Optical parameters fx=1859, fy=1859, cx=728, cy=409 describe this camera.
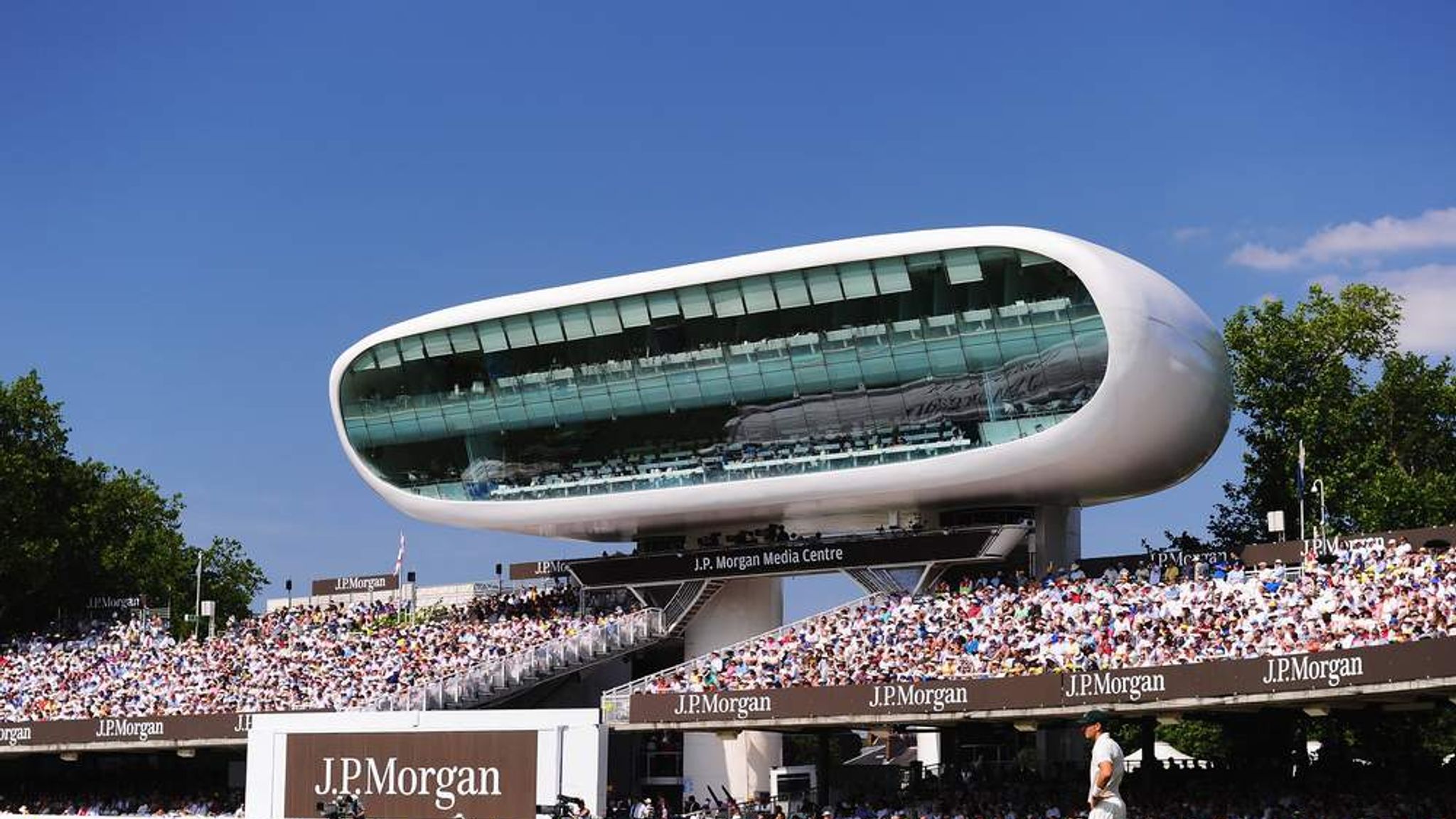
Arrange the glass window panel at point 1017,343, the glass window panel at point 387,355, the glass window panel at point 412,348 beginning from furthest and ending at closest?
the glass window panel at point 387,355, the glass window panel at point 412,348, the glass window panel at point 1017,343

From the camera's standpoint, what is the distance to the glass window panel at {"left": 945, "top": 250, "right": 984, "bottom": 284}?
50.1m

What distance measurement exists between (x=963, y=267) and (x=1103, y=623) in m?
10.7

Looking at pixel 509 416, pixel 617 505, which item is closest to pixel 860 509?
pixel 617 505

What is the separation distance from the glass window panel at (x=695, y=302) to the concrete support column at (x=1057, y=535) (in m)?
11.2

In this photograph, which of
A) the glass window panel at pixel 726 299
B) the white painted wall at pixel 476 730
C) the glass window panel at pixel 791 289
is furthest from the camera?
the glass window panel at pixel 726 299

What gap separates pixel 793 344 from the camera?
53219mm

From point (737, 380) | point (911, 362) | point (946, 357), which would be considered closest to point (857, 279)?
point (911, 362)

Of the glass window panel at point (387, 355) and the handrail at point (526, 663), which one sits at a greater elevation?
the glass window panel at point (387, 355)

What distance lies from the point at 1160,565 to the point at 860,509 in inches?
370

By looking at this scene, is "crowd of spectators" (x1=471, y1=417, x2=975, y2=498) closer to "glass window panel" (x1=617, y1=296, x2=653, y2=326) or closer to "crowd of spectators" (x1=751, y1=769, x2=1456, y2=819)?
"glass window panel" (x1=617, y1=296, x2=653, y2=326)

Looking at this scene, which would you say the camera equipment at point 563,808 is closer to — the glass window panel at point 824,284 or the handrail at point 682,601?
the handrail at point 682,601

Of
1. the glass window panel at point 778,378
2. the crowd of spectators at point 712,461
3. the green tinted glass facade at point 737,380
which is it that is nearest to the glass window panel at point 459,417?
the green tinted glass facade at point 737,380

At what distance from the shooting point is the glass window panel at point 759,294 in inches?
2099

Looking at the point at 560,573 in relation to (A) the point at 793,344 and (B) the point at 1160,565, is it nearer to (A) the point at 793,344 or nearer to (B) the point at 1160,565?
(A) the point at 793,344
